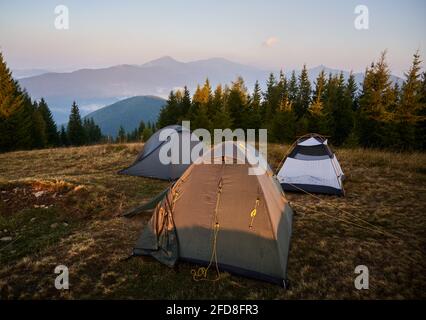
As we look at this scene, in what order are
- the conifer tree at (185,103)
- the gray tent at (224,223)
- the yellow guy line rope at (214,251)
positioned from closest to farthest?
the gray tent at (224,223), the yellow guy line rope at (214,251), the conifer tree at (185,103)

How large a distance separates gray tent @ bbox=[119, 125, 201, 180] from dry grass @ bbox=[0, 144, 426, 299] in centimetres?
59

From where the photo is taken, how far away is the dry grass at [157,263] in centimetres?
504

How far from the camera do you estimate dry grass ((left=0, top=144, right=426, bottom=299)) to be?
504 centimetres

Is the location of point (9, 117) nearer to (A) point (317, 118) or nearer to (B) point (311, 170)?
(B) point (311, 170)

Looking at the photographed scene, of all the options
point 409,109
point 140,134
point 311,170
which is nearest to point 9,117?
point 311,170

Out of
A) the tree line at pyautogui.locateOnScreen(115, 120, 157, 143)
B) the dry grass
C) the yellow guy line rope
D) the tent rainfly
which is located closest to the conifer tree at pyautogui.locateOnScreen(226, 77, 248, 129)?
the tree line at pyautogui.locateOnScreen(115, 120, 157, 143)

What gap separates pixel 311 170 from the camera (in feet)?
35.0

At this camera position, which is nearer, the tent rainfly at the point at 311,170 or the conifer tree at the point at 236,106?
the tent rainfly at the point at 311,170

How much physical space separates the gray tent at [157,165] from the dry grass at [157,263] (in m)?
0.59

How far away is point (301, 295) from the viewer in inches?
192

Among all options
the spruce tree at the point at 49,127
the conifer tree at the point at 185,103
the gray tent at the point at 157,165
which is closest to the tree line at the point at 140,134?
the conifer tree at the point at 185,103

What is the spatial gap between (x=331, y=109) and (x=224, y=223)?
38.9m

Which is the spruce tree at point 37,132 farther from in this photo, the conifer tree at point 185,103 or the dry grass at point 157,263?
the dry grass at point 157,263
